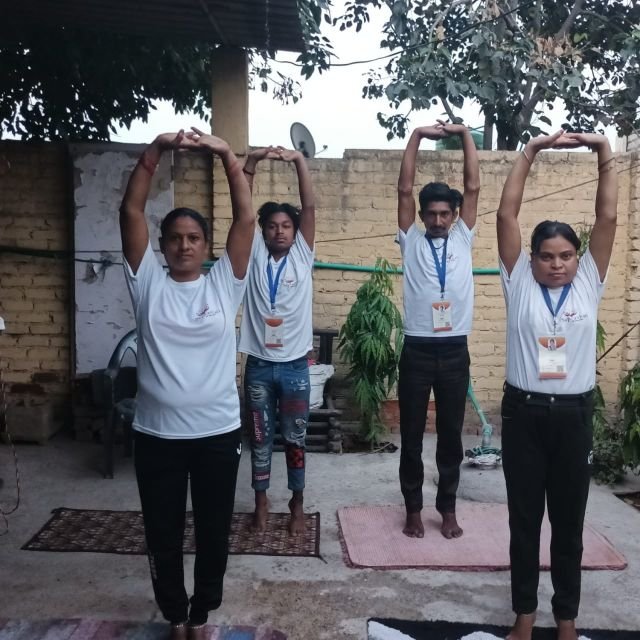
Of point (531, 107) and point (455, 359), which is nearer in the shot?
point (455, 359)

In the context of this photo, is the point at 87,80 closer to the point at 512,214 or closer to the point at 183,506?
the point at 512,214

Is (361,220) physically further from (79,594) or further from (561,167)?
(79,594)

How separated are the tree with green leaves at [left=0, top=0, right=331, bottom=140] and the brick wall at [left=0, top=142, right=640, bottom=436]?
1.28 meters

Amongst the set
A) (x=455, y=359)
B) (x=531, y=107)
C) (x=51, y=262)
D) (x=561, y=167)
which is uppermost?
(x=531, y=107)

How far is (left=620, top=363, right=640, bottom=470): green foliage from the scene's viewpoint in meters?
4.65

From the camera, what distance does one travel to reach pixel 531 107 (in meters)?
8.10

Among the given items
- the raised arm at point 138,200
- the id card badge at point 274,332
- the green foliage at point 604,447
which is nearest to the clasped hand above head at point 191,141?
the raised arm at point 138,200

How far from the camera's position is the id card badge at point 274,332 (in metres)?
3.90

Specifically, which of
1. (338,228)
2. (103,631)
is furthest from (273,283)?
(338,228)

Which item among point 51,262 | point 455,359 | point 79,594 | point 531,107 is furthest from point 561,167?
point 79,594

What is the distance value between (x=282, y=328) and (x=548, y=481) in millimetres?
1672

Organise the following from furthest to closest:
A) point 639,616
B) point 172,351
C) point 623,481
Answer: point 623,481 → point 639,616 → point 172,351

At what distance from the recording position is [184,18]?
545 centimetres

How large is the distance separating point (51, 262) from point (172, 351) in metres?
3.81
